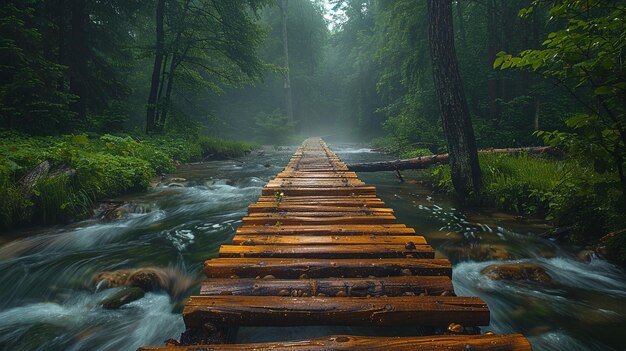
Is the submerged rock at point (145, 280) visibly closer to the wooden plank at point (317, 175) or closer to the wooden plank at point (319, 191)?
the wooden plank at point (319, 191)

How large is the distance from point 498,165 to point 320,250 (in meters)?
5.82

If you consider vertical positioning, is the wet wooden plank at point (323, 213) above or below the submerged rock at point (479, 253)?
above

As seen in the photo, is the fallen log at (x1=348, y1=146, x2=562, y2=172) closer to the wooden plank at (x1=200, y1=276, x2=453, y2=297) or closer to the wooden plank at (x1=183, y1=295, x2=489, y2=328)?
the wooden plank at (x1=200, y1=276, x2=453, y2=297)

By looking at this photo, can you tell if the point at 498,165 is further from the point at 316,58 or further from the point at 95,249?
the point at 316,58

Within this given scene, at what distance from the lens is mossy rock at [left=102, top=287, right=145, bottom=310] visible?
3199 mm

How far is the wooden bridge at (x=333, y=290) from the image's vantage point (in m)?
1.68

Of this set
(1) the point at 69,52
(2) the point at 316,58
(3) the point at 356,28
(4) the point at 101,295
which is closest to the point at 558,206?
(4) the point at 101,295

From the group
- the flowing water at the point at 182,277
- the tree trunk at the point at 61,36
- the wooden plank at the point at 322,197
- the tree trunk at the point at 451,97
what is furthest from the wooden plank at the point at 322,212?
the tree trunk at the point at 61,36

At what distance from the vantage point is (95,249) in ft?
15.1

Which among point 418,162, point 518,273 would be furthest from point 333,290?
point 418,162

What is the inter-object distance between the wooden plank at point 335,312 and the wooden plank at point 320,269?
1.37ft

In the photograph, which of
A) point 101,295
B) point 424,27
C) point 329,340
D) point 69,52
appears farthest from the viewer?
point 424,27

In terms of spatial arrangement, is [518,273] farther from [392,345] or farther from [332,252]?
[392,345]

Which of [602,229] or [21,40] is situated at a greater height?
[21,40]
